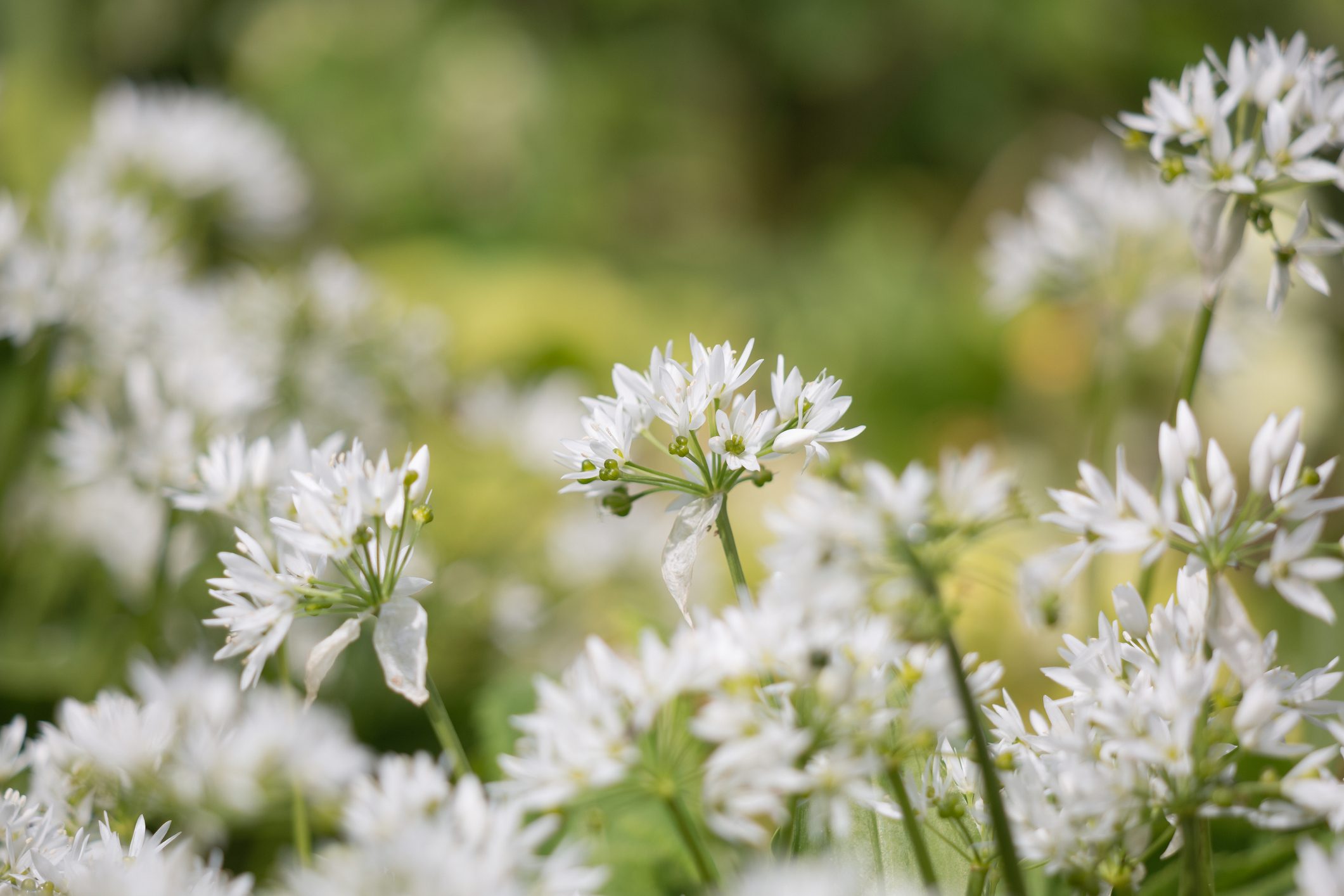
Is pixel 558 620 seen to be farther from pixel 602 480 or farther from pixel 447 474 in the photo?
pixel 602 480

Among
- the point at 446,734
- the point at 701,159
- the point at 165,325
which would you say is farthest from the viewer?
the point at 701,159

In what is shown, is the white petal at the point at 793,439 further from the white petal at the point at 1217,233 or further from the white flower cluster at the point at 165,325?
the white flower cluster at the point at 165,325

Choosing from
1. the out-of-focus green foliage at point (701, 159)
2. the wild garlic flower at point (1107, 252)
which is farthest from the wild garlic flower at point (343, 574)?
the out-of-focus green foliage at point (701, 159)

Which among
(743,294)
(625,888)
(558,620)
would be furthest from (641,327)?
(625,888)

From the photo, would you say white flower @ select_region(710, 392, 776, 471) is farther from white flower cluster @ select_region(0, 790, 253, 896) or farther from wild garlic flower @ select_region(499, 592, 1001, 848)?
white flower cluster @ select_region(0, 790, 253, 896)

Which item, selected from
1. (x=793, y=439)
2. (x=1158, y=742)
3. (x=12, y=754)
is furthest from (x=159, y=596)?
(x=1158, y=742)

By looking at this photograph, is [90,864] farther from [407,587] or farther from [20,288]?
[20,288]
